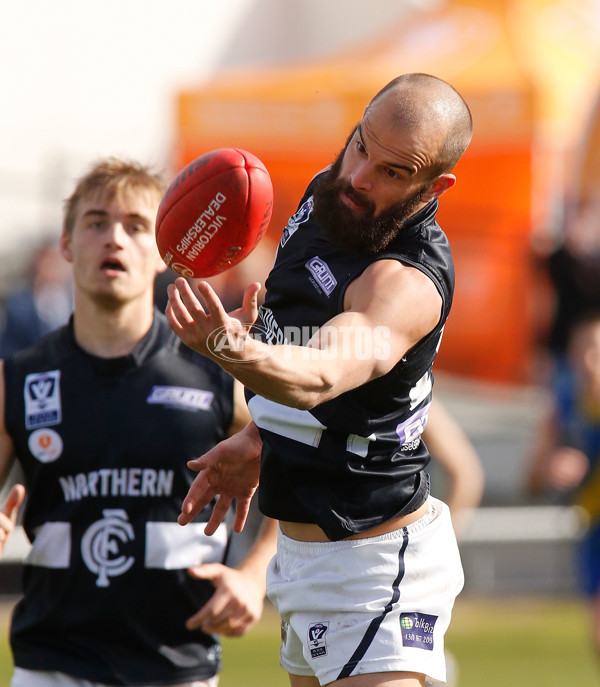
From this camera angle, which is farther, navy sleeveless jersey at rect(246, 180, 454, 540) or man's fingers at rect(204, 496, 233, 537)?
man's fingers at rect(204, 496, 233, 537)

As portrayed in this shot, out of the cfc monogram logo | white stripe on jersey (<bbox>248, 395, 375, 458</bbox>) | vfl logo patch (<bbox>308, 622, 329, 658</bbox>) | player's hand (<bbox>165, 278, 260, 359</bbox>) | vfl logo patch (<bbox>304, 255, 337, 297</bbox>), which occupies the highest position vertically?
vfl logo patch (<bbox>304, 255, 337, 297</bbox>)

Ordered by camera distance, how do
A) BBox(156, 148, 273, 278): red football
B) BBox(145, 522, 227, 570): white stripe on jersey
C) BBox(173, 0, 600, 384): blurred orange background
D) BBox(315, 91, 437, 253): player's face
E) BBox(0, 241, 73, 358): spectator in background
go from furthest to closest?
BBox(173, 0, 600, 384): blurred orange background, BBox(0, 241, 73, 358): spectator in background, BBox(145, 522, 227, 570): white stripe on jersey, BBox(156, 148, 273, 278): red football, BBox(315, 91, 437, 253): player's face

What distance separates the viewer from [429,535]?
3162mm

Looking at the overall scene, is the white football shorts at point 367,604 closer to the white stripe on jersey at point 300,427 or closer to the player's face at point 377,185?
the white stripe on jersey at point 300,427

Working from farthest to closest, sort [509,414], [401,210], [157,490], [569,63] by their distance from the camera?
[569,63]
[509,414]
[157,490]
[401,210]

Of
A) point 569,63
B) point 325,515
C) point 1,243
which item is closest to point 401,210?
point 325,515

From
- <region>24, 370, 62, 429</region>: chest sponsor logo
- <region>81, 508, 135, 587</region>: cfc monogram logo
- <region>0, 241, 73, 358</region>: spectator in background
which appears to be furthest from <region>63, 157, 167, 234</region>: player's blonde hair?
<region>0, 241, 73, 358</region>: spectator in background

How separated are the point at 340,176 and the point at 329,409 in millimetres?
609

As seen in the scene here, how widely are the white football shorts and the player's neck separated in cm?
111

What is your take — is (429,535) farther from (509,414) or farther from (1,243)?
(1,243)

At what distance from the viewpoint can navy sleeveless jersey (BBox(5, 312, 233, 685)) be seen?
3.70 meters

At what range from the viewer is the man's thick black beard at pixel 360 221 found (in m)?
2.95

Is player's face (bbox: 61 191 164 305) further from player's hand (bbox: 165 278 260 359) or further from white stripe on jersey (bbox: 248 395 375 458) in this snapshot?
player's hand (bbox: 165 278 260 359)

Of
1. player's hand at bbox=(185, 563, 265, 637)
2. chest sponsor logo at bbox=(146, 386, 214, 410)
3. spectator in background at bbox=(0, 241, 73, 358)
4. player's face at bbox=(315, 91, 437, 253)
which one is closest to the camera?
player's face at bbox=(315, 91, 437, 253)
